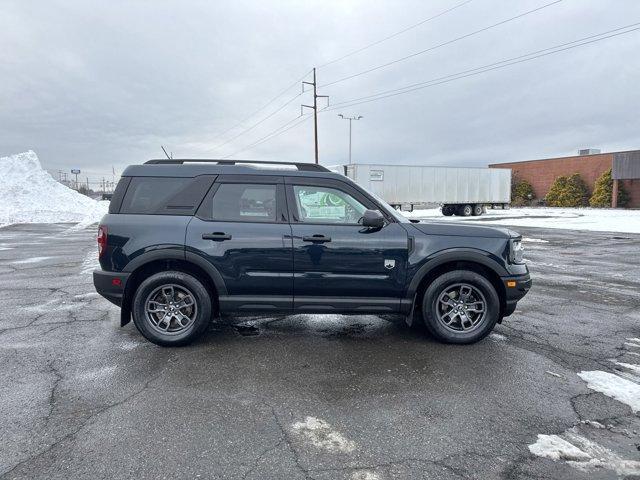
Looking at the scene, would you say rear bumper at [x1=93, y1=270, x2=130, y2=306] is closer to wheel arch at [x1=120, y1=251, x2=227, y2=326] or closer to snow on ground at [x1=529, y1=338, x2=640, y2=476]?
wheel arch at [x1=120, y1=251, x2=227, y2=326]

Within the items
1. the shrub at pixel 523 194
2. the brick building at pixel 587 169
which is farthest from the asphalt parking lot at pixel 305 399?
the shrub at pixel 523 194

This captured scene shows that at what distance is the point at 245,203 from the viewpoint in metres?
4.62

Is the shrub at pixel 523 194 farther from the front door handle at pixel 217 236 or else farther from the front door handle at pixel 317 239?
the front door handle at pixel 217 236

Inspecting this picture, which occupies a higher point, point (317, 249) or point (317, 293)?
point (317, 249)

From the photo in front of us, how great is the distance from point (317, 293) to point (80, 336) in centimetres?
286

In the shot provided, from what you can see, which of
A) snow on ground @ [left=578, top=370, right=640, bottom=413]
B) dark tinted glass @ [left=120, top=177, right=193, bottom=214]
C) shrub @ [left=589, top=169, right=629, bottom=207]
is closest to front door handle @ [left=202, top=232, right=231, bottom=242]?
dark tinted glass @ [left=120, top=177, right=193, bottom=214]

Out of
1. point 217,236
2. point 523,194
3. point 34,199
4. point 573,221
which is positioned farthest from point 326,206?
point 523,194

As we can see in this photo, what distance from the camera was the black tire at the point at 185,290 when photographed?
4.49m

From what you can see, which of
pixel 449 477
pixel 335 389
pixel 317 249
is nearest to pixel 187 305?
pixel 317 249

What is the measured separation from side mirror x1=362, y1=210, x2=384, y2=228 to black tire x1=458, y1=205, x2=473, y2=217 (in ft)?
101

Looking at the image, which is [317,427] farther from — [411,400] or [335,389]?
[411,400]

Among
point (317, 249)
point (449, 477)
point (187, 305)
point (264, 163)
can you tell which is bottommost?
point (449, 477)

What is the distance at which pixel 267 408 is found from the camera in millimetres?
3266

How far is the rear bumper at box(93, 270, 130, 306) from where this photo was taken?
4477 mm
